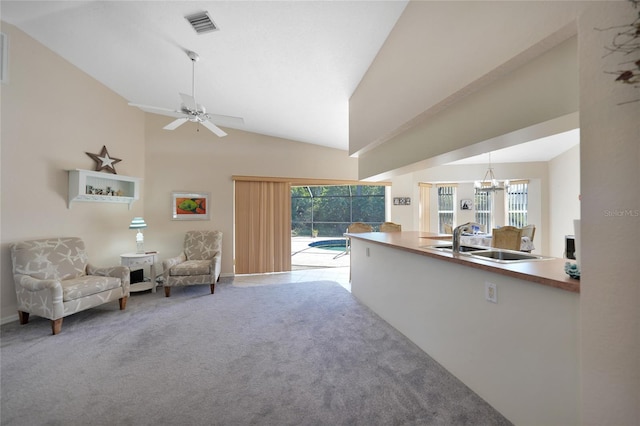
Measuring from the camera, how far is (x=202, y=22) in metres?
2.57

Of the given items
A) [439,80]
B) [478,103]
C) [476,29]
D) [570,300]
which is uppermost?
[476,29]

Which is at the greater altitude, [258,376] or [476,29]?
[476,29]

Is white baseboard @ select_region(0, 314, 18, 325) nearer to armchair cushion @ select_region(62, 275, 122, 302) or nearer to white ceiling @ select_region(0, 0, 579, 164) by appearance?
armchair cushion @ select_region(62, 275, 122, 302)

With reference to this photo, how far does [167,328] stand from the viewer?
2.93 metres

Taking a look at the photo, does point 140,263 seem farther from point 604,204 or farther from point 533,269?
point 604,204

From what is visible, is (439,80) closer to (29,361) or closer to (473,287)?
(473,287)

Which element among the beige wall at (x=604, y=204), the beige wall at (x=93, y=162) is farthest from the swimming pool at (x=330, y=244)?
the beige wall at (x=604, y=204)

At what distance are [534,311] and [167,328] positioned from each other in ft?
10.6

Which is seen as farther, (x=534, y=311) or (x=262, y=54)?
(x=262, y=54)

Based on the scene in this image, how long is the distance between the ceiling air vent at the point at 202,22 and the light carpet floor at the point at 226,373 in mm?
3021

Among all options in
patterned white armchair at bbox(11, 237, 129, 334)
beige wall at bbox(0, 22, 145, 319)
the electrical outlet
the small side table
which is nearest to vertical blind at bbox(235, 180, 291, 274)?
the small side table

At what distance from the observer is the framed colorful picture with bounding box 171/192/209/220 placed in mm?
5109

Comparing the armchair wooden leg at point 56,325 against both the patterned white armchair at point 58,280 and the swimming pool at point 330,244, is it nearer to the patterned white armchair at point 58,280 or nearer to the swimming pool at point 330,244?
the patterned white armchair at point 58,280

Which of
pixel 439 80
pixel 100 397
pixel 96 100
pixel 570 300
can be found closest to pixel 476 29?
pixel 439 80
